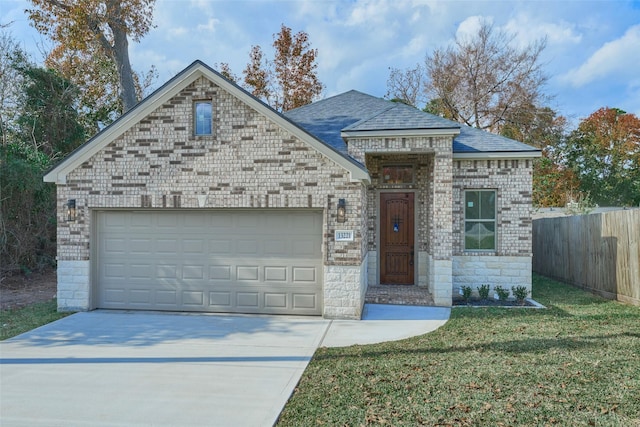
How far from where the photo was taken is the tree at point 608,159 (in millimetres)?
27266

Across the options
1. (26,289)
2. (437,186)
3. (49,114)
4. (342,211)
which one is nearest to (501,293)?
(437,186)

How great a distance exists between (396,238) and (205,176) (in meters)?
5.15

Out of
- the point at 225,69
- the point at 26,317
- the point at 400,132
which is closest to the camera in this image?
the point at 26,317

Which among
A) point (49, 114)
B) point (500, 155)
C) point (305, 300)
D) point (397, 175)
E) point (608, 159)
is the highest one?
point (608, 159)

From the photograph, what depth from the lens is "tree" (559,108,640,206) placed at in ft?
89.5

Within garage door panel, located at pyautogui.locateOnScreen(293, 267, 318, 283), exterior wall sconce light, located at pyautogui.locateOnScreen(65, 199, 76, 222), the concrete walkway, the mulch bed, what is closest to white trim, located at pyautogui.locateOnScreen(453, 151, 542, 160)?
the mulch bed

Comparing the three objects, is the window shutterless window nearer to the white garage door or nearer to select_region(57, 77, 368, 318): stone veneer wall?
select_region(57, 77, 368, 318): stone veneer wall

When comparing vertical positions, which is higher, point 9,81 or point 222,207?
point 9,81

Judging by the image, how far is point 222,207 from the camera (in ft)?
26.6

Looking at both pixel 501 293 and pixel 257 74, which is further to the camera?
pixel 257 74

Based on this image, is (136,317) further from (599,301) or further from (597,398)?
(599,301)

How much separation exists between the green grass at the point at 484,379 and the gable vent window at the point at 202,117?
4941 mm

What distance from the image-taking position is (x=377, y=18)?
611 inches

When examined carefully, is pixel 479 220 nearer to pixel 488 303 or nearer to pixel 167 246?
pixel 488 303
